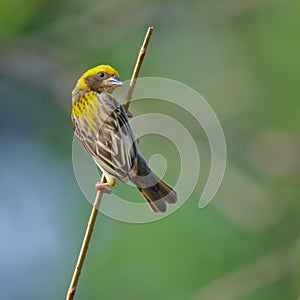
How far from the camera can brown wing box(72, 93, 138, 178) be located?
3.72 m

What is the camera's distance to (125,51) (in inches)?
327

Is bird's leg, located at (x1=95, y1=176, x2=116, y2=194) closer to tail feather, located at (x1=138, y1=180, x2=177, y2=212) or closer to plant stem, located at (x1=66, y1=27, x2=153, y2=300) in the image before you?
plant stem, located at (x1=66, y1=27, x2=153, y2=300)

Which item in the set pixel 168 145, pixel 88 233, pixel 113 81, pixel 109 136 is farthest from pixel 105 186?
pixel 168 145

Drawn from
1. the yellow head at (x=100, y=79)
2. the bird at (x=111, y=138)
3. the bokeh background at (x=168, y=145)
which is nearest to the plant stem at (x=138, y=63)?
the bird at (x=111, y=138)

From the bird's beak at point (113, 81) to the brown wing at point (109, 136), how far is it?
87 millimetres

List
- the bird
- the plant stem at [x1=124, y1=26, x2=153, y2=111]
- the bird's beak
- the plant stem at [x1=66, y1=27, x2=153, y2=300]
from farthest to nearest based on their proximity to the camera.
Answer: the bird's beak → the bird → the plant stem at [x1=124, y1=26, x2=153, y2=111] → the plant stem at [x1=66, y1=27, x2=153, y2=300]

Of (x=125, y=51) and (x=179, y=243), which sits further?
(x=125, y=51)

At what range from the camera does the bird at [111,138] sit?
3.72 metres

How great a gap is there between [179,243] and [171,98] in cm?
128

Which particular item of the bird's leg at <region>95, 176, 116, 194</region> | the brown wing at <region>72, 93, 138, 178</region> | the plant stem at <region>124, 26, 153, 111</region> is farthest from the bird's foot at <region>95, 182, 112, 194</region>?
the plant stem at <region>124, 26, 153, 111</region>

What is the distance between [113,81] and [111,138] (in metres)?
0.27

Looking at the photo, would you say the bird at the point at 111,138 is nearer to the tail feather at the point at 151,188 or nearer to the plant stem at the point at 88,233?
the tail feather at the point at 151,188

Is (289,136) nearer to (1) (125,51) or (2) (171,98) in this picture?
(2) (171,98)

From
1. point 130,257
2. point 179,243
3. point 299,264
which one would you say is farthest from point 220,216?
point 299,264
